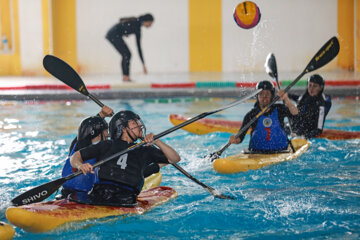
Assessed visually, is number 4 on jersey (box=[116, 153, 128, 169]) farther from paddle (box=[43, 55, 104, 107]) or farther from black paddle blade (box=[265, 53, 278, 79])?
black paddle blade (box=[265, 53, 278, 79])

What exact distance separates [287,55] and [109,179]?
1099 centimetres

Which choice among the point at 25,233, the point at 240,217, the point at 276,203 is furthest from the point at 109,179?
the point at 276,203

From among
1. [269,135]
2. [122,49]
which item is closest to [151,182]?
[269,135]

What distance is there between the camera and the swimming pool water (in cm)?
396

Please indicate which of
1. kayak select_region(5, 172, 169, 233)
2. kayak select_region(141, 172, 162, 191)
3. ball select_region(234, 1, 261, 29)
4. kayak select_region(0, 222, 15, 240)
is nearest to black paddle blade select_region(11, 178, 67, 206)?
kayak select_region(5, 172, 169, 233)

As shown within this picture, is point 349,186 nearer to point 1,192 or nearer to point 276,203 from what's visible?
point 276,203

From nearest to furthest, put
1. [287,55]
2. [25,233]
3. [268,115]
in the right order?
1. [25,233]
2. [268,115]
3. [287,55]

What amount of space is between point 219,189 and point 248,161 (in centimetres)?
61

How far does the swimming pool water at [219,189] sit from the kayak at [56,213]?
0.05 meters

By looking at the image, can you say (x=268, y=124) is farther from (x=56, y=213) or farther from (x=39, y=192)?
(x=56, y=213)

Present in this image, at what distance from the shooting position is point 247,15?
9.02m

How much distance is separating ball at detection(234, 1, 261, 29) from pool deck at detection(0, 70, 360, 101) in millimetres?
1907

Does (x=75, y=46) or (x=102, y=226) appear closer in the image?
(x=102, y=226)

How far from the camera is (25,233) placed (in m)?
3.87
